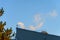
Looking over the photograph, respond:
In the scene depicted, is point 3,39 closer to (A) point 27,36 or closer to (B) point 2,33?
(B) point 2,33

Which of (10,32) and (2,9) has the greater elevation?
(2,9)

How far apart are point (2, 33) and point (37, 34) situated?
13472 mm

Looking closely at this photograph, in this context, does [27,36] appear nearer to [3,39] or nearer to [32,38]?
[32,38]

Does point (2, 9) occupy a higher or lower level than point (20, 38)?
higher

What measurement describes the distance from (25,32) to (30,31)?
772 millimetres

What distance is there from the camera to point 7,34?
77.2 ft

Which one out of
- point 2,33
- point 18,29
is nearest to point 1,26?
point 2,33

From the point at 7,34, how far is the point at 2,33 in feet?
2.06

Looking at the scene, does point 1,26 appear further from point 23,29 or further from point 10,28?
point 23,29

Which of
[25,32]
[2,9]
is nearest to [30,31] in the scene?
[25,32]

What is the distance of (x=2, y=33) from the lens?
910 inches

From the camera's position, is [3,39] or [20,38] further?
[20,38]

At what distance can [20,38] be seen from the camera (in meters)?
35.7

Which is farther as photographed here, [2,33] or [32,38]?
[32,38]
